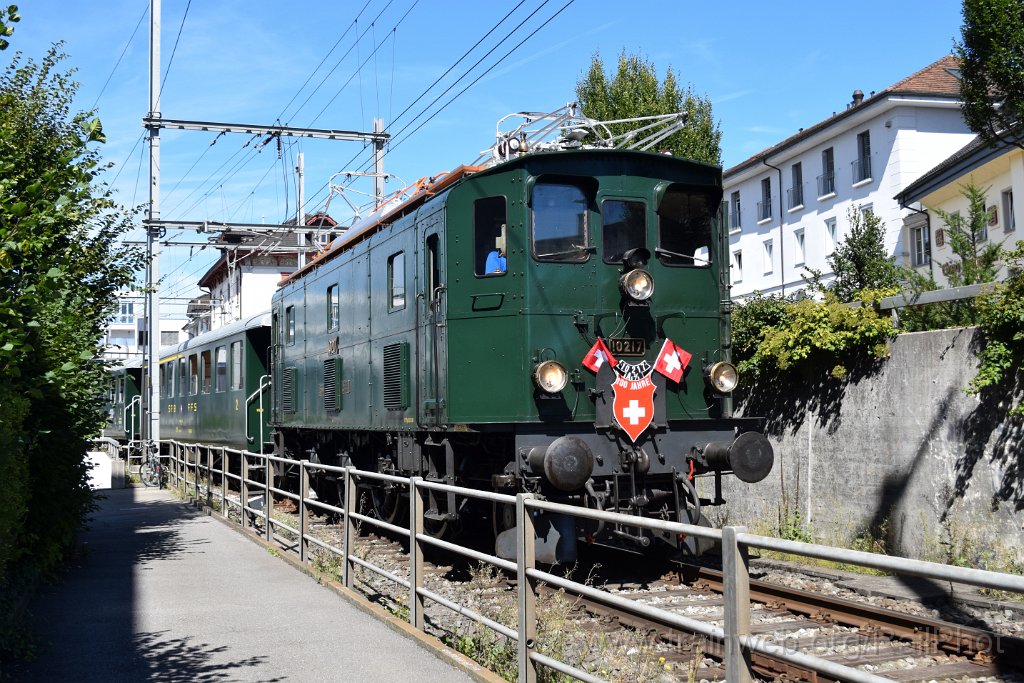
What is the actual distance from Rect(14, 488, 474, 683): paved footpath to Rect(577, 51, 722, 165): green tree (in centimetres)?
2543

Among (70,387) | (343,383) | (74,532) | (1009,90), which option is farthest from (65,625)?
(1009,90)

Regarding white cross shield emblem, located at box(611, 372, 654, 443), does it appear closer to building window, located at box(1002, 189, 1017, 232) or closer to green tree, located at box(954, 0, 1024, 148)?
green tree, located at box(954, 0, 1024, 148)

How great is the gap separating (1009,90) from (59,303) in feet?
33.2

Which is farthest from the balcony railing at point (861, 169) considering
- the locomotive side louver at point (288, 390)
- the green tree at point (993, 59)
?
the locomotive side louver at point (288, 390)

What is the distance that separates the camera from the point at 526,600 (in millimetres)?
5742

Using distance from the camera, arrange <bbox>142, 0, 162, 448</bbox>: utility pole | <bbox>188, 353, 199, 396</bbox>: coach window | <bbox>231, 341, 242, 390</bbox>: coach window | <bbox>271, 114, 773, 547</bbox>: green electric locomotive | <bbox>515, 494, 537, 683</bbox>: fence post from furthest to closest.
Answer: <bbox>188, 353, 199, 396</bbox>: coach window → <bbox>142, 0, 162, 448</bbox>: utility pole → <bbox>231, 341, 242, 390</bbox>: coach window → <bbox>271, 114, 773, 547</bbox>: green electric locomotive → <bbox>515, 494, 537, 683</bbox>: fence post

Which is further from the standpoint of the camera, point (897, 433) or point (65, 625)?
point (897, 433)

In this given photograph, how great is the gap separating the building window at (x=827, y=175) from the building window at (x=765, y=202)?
3.95 meters

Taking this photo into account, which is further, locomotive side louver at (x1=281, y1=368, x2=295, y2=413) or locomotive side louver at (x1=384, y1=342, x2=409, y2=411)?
locomotive side louver at (x1=281, y1=368, x2=295, y2=413)

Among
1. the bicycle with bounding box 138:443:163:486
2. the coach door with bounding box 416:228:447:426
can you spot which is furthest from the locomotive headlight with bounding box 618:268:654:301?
the bicycle with bounding box 138:443:163:486

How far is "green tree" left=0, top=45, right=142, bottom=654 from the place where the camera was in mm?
6180

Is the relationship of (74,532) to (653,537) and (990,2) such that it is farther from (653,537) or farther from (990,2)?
(990,2)

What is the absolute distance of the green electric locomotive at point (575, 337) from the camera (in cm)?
900

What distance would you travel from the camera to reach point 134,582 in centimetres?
981
